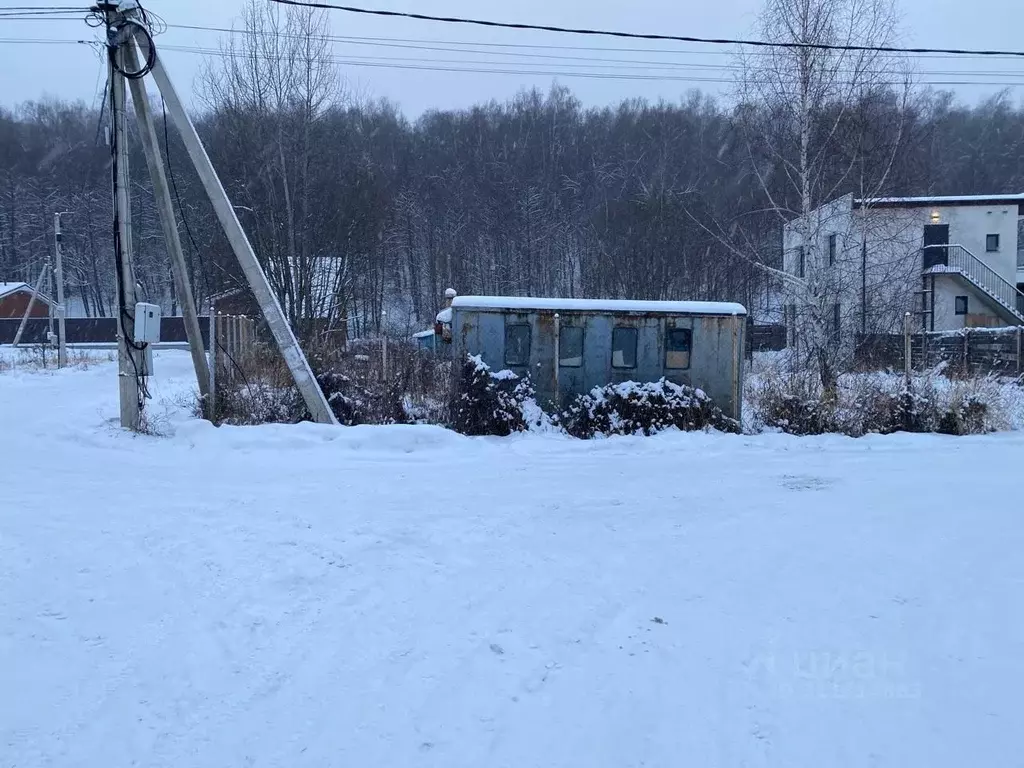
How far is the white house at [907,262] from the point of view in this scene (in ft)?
58.5

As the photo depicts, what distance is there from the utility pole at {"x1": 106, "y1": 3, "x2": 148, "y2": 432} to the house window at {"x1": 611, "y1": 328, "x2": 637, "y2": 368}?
748 cm

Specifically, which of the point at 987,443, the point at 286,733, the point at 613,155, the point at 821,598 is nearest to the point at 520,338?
the point at 987,443

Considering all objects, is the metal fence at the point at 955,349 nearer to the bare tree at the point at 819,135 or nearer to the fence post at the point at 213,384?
the bare tree at the point at 819,135

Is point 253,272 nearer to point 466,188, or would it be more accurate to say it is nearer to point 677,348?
point 677,348

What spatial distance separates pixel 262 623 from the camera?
4.45 metres

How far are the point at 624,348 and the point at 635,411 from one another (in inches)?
58.6

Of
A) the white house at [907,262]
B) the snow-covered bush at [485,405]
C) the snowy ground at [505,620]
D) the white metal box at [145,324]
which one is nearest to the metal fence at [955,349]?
the white house at [907,262]

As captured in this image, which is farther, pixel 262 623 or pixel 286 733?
pixel 262 623

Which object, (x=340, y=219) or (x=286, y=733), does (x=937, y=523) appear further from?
(x=340, y=219)

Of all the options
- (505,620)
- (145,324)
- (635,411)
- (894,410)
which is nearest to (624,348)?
(635,411)

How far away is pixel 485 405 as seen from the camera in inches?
462

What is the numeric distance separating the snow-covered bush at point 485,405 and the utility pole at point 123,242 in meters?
4.72

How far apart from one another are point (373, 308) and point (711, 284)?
825 inches

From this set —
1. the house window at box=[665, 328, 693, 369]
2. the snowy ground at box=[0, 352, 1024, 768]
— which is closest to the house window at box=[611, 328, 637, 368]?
the house window at box=[665, 328, 693, 369]
